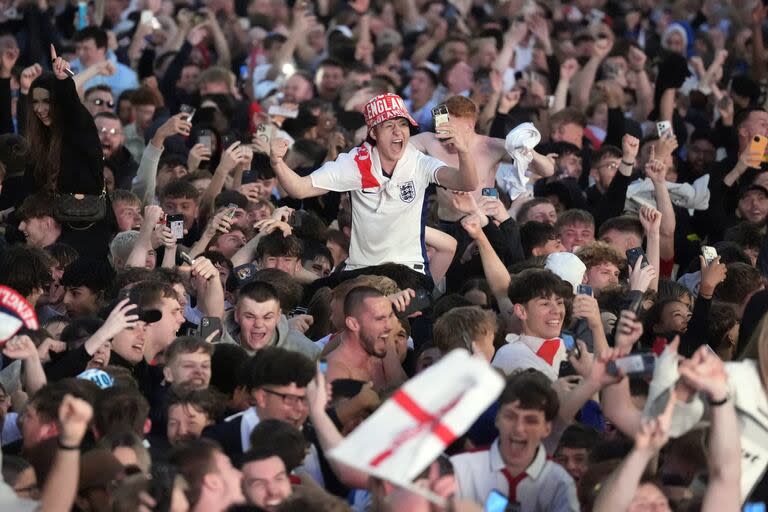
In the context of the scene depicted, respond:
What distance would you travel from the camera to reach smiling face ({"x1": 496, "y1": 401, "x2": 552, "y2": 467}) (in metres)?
7.63

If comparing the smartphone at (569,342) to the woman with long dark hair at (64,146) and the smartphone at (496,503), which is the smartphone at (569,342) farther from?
the woman with long dark hair at (64,146)

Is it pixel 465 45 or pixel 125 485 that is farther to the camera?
pixel 465 45

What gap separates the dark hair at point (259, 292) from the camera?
379 inches

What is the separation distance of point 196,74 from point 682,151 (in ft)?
14.9

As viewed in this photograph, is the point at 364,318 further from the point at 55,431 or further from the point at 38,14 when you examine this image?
the point at 38,14

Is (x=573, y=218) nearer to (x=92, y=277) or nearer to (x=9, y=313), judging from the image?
(x=92, y=277)

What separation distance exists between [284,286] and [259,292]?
84 cm

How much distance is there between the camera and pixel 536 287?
31.7 feet

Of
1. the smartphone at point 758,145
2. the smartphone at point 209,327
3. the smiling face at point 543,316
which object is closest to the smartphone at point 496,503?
the smiling face at point 543,316

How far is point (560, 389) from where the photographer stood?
8523 millimetres

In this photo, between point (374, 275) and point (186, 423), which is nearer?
point (186, 423)

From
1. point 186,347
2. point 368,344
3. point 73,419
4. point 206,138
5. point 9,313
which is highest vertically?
point 73,419

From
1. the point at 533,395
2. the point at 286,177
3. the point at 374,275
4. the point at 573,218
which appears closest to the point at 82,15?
the point at 573,218

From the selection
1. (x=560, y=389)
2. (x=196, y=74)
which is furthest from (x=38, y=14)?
(x=560, y=389)
